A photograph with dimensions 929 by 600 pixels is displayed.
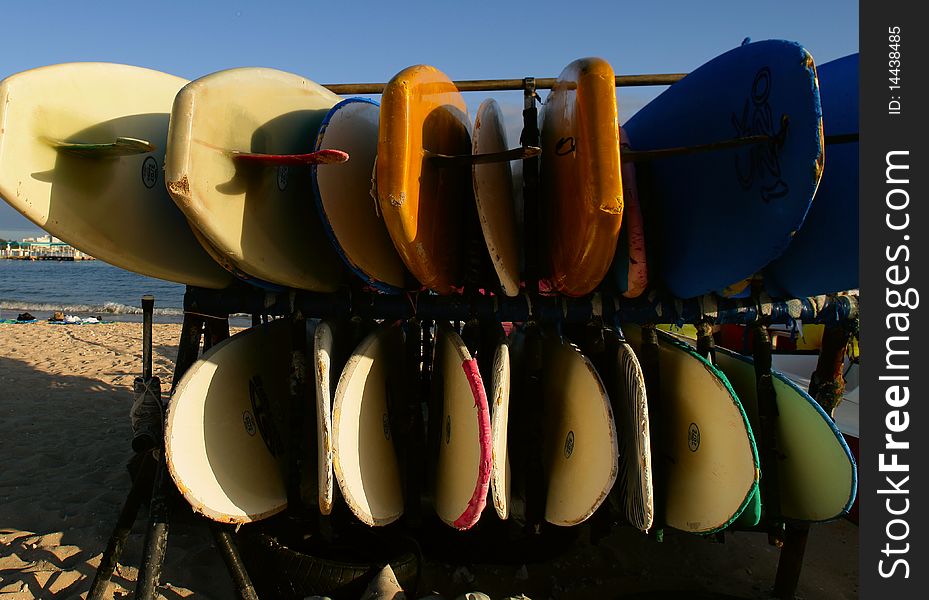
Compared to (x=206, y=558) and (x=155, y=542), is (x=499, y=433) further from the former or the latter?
(x=206, y=558)

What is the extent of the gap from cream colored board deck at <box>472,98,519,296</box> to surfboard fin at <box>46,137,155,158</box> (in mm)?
949

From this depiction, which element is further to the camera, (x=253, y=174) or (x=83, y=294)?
(x=83, y=294)

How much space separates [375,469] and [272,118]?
121 cm

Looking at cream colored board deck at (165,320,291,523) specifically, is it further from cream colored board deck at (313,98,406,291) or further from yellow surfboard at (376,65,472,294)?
yellow surfboard at (376,65,472,294)

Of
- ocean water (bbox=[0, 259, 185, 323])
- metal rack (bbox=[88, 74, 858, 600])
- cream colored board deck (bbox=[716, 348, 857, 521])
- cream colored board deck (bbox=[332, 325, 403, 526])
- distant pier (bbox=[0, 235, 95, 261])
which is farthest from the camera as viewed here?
distant pier (bbox=[0, 235, 95, 261])

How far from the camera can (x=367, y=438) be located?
176cm

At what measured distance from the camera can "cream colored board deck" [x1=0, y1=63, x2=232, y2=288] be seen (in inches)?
57.8

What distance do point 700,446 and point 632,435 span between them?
0.77 ft

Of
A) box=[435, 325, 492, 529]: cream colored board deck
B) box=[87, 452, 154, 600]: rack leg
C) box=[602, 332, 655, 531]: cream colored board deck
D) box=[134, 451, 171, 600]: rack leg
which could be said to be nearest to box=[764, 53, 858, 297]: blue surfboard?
box=[602, 332, 655, 531]: cream colored board deck

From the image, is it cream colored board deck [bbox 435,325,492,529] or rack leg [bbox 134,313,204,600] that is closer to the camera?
cream colored board deck [bbox 435,325,492,529]

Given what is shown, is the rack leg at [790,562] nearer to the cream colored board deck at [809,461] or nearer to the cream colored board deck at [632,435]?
the cream colored board deck at [809,461]

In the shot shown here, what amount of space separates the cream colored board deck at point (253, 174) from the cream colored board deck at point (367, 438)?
0.35 metres

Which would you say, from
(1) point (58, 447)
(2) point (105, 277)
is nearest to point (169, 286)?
(2) point (105, 277)

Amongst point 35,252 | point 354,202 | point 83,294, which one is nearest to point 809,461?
point 354,202
